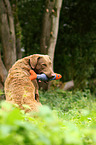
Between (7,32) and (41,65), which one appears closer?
(41,65)

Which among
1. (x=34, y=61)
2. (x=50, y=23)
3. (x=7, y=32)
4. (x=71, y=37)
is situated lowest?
(x=71, y=37)

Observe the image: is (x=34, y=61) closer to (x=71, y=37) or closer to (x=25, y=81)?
(x=25, y=81)

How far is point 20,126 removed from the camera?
4.89 feet

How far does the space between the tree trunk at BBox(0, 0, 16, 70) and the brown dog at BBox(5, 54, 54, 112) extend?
11.7 ft

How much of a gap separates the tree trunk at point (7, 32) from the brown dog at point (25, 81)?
3.56m

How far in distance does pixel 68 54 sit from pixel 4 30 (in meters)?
5.29

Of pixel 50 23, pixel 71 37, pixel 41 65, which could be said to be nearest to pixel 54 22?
pixel 50 23

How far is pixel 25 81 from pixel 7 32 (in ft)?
13.4

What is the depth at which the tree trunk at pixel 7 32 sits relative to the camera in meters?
7.58

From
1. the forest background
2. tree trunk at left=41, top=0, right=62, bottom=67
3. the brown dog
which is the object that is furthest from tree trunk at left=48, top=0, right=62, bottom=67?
the brown dog

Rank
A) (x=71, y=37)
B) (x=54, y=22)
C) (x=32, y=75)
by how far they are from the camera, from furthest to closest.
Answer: (x=71, y=37) → (x=54, y=22) → (x=32, y=75)

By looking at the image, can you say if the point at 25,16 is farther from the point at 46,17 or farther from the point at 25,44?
the point at 46,17

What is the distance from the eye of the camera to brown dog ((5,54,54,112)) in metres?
3.79

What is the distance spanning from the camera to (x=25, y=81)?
13.2 ft
